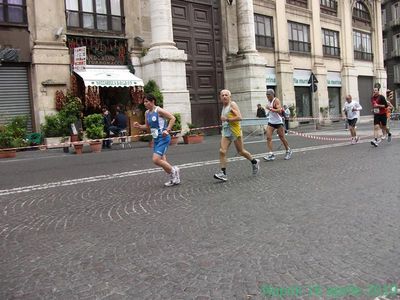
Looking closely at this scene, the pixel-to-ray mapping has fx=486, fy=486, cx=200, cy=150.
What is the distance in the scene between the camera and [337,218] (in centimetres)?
543

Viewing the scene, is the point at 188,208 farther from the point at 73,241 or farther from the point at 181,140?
the point at 181,140

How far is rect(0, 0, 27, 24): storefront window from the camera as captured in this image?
1941 cm

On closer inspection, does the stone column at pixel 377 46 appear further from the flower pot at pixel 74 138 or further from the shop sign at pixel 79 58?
the flower pot at pixel 74 138

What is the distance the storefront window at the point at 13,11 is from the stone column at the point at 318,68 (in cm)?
2146

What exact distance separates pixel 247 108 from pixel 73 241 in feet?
75.7

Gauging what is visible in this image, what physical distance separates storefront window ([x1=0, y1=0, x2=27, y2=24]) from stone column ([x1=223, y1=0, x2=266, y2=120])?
39.4 feet

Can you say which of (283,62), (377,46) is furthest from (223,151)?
(377,46)

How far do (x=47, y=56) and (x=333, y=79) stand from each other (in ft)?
78.9

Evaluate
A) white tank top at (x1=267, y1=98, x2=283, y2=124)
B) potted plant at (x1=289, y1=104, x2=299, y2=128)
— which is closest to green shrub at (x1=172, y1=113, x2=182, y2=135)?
white tank top at (x1=267, y1=98, x2=283, y2=124)

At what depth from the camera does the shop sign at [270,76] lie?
31156 mm

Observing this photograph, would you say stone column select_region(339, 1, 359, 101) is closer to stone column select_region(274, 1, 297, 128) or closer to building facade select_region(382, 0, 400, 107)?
stone column select_region(274, 1, 297, 128)

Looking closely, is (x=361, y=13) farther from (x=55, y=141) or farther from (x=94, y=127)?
(x=55, y=141)

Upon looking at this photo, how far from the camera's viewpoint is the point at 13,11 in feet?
65.0

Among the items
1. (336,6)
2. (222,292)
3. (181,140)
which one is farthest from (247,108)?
(222,292)
